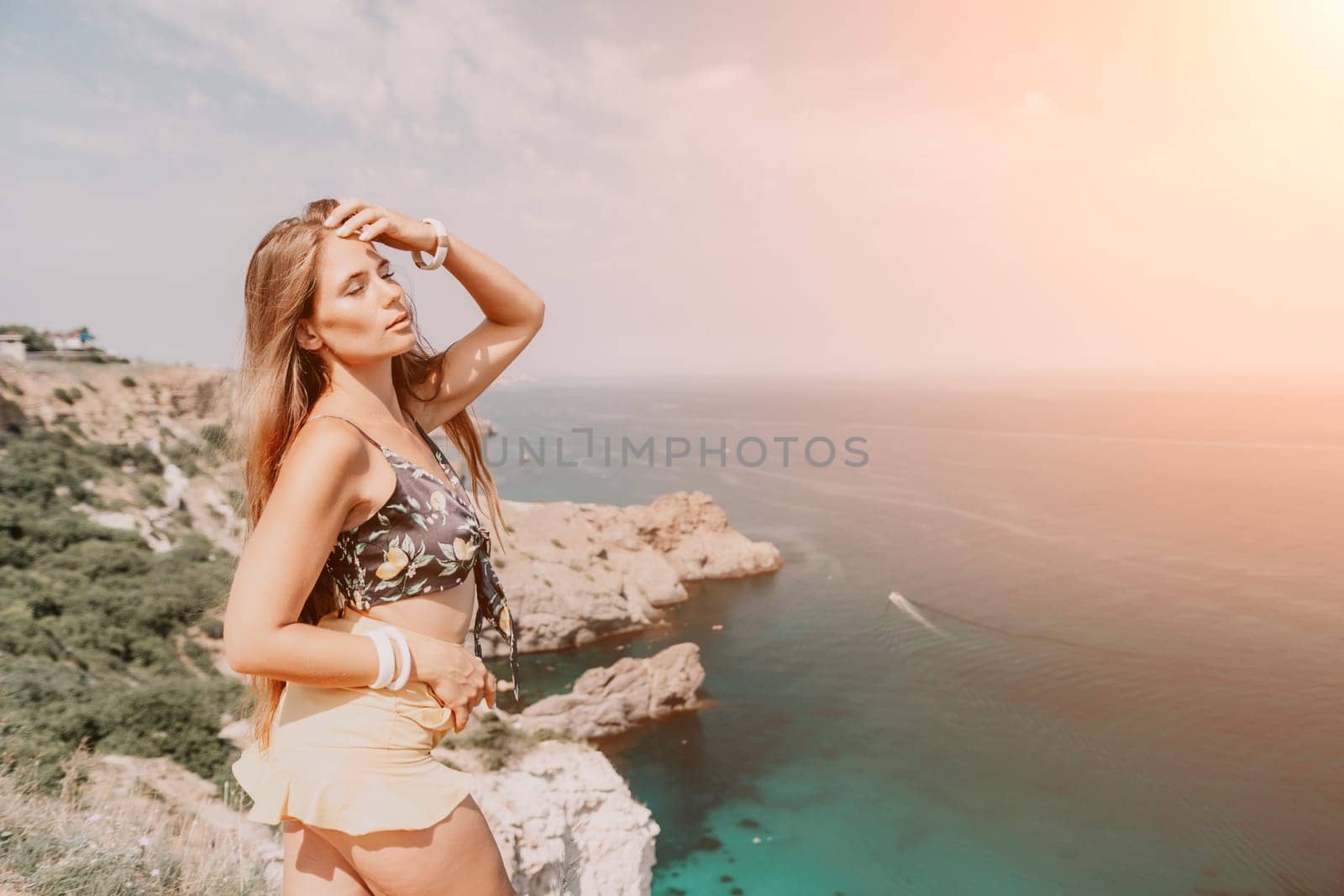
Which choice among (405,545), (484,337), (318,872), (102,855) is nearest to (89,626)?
(102,855)

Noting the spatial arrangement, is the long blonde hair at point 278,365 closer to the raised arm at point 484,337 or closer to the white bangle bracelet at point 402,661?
the white bangle bracelet at point 402,661

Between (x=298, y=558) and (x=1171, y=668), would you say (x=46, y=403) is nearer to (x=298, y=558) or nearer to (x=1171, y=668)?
(x=298, y=558)

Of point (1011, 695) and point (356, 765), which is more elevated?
point (356, 765)

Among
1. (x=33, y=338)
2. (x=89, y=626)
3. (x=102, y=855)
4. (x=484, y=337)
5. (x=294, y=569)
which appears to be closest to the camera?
(x=294, y=569)

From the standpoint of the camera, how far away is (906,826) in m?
16.0

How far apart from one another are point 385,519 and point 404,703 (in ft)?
1.24

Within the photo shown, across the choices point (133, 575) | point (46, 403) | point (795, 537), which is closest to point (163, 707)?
point (133, 575)

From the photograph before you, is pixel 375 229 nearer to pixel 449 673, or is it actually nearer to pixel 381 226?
pixel 381 226

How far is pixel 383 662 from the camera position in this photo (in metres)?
1.58

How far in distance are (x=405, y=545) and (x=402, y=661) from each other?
0.78 ft

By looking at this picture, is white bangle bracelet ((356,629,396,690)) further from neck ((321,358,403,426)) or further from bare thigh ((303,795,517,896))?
neck ((321,358,403,426))

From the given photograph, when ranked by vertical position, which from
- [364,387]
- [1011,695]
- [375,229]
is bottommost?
[1011,695]

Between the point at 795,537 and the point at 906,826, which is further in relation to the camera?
the point at 795,537

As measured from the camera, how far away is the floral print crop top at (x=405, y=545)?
1658 mm
